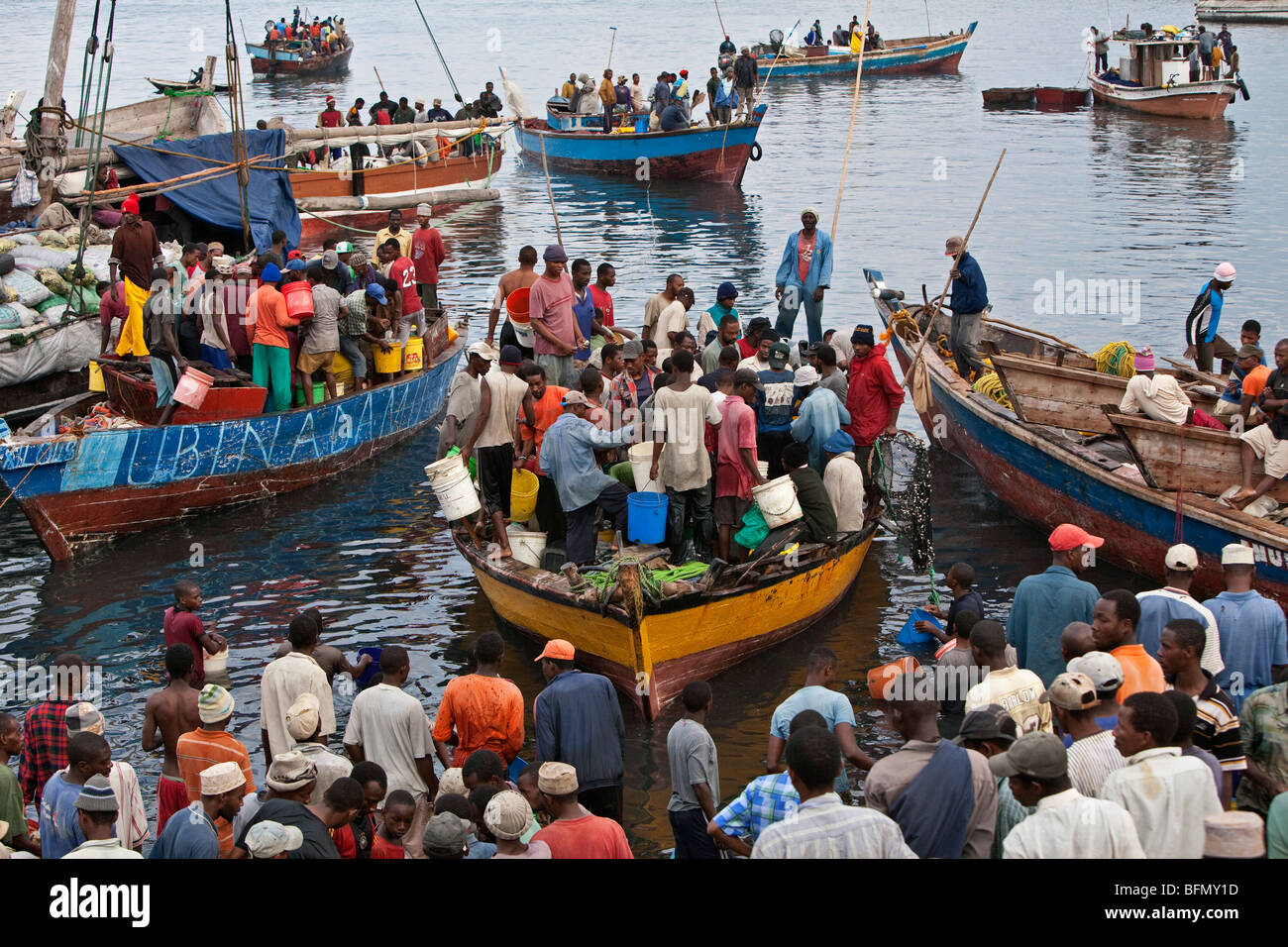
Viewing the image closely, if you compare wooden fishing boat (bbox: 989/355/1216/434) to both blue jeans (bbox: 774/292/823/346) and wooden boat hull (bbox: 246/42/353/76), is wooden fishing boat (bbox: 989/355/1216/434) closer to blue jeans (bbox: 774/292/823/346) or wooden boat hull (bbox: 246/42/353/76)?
blue jeans (bbox: 774/292/823/346)

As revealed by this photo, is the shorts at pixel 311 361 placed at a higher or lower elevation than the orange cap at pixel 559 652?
higher

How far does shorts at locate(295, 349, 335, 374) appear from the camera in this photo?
13.6m

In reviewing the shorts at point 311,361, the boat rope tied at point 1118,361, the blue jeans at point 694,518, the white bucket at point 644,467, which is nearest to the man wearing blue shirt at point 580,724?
the white bucket at point 644,467

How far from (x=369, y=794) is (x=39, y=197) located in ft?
46.9

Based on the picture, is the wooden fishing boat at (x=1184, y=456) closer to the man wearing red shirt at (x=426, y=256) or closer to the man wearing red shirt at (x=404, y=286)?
the man wearing red shirt at (x=404, y=286)

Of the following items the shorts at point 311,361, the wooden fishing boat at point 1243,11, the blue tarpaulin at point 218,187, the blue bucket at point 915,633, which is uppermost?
the wooden fishing boat at point 1243,11

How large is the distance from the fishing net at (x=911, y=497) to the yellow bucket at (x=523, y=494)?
2914 mm

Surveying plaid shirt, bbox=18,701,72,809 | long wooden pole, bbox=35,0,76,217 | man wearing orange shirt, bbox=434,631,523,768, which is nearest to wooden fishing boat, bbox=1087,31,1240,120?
long wooden pole, bbox=35,0,76,217

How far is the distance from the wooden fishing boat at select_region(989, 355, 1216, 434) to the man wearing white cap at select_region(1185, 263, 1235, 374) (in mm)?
1560

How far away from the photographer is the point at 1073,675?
568 centimetres

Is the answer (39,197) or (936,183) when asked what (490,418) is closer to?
(39,197)

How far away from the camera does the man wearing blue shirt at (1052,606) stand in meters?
7.45

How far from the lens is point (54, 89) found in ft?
59.1
